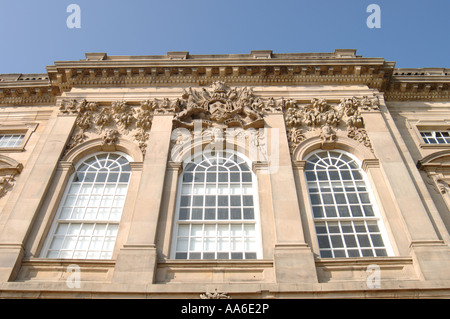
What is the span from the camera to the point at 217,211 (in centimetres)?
1288

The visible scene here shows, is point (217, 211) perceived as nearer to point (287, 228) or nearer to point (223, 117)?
point (287, 228)

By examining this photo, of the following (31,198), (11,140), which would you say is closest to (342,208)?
(31,198)

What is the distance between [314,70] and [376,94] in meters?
2.70

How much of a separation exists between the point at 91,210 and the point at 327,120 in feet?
29.6

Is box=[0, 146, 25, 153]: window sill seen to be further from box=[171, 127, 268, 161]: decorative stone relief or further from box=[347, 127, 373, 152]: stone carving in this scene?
box=[347, 127, 373, 152]: stone carving

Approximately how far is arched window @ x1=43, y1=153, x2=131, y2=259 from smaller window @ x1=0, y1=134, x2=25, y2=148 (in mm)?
3908

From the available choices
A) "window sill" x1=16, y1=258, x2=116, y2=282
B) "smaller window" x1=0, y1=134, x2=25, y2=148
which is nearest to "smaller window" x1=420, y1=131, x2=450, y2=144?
"window sill" x1=16, y1=258, x2=116, y2=282

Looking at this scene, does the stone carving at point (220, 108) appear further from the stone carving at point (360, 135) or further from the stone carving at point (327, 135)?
the stone carving at point (360, 135)

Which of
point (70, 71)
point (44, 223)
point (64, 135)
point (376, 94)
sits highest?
point (70, 71)

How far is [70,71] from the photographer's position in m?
17.5

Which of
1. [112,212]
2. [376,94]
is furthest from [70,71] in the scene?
[376,94]

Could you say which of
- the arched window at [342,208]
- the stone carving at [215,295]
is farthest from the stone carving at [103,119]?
the stone carving at [215,295]

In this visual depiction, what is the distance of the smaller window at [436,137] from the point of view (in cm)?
1664
